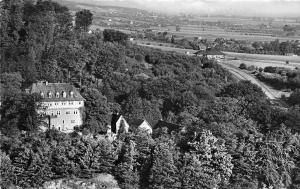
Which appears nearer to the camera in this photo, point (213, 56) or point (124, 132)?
point (124, 132)

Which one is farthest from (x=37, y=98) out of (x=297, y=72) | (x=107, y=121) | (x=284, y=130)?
(x=297, y=72)

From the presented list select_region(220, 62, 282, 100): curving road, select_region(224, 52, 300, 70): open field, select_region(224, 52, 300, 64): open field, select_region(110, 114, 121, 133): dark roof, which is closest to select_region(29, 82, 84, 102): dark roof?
select_region(110, 114, 121, 133): dark roof

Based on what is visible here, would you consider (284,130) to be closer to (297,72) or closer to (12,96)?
(12,96)

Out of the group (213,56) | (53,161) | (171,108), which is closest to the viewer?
(53,161)

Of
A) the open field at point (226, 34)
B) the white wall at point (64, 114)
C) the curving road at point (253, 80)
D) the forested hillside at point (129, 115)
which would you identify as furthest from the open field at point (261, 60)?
the white wall at point (64, 114)

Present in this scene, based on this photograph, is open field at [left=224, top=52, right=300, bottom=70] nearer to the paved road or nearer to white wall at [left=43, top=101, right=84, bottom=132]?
the paved road

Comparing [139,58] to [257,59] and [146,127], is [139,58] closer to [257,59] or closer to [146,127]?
[146,127]

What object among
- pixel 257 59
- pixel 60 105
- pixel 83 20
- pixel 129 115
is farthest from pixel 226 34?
pixel 60 105
